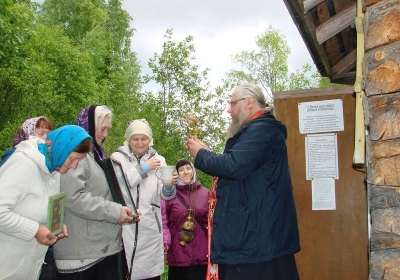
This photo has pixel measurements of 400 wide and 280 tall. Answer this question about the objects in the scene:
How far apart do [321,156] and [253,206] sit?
1.34 metres

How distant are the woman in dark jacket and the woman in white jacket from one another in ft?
2.35

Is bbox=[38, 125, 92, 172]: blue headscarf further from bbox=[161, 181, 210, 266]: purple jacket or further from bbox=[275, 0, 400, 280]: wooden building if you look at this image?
bbox=[161, 181, 210, 266]: purple jacket

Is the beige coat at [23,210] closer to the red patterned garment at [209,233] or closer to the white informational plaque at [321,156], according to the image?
the red patterned garment at [209,233]

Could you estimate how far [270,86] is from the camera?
37.8 m

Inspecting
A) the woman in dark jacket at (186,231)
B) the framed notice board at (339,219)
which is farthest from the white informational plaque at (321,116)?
the woman in dark jacket at (186,231)

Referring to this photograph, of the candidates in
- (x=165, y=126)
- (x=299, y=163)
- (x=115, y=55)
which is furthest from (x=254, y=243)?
(x=115, y=55)

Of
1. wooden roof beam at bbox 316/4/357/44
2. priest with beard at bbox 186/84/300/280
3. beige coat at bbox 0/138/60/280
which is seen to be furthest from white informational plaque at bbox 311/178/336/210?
beige coat at bbox 0/138/60/280

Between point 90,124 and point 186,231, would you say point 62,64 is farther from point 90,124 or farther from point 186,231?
point 90,124

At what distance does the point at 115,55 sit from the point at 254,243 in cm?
2876

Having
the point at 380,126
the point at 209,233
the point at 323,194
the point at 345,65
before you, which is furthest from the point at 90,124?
the point at 345,65

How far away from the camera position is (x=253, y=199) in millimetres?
2889

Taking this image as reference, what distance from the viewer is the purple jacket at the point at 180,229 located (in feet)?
15.4

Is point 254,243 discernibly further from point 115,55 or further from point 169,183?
point 115,55

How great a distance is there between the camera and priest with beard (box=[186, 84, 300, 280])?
2.83 metres
